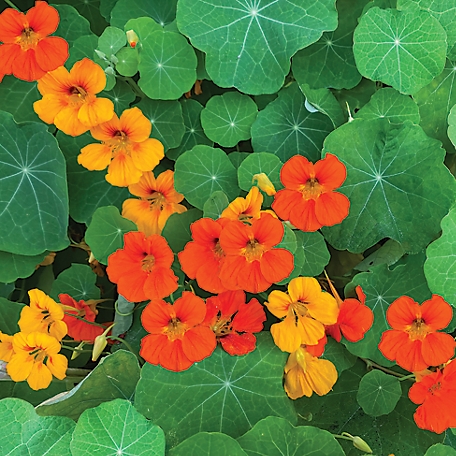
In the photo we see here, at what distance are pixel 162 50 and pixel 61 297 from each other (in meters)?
0.66

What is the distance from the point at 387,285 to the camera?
4.22ft

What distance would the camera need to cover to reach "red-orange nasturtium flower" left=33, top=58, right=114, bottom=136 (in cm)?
119

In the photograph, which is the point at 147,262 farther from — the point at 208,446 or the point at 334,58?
the point at 334,58

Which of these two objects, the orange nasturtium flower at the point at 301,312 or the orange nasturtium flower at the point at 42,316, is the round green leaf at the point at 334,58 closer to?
the orange nasturtium flower at the point at 301,312

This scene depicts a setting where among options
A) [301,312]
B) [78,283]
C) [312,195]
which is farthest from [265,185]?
[78,283]

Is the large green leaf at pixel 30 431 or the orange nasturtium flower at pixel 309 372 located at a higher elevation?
the orange nasturtium flower at pixel 309 372

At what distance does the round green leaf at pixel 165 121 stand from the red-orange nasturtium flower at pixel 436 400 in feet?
2.63

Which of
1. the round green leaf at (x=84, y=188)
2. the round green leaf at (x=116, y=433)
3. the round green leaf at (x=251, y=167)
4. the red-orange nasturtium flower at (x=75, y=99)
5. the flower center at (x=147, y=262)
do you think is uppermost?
the red-orange nasturtium flower at (x=75, y=99)

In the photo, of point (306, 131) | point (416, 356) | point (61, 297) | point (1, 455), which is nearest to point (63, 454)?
point (1, 455)

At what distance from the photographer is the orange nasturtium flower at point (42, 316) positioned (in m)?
1.16

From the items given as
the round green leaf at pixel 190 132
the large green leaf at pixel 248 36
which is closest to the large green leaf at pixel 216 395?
the round green leaf at pixel 190 132

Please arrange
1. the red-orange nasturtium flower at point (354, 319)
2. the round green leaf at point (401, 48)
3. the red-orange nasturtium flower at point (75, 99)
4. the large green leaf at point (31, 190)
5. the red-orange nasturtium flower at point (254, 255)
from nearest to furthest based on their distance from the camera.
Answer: the red-orange nasturtium flower at point (254, 255) < the red-orange nasturtium flower at point (354, 319) < the red-orange nasturtium flower at point (75, 99) < the round green leaf at point (401, 48) < the large green leaf at point (31, 190)

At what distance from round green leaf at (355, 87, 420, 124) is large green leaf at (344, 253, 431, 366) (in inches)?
13.3

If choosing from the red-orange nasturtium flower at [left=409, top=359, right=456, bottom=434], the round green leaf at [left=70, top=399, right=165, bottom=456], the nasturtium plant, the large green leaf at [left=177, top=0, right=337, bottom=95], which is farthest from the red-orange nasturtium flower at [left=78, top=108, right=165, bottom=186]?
the red-orange nasturtium flower at [left=409, top=359, right=456, bottom=434]
